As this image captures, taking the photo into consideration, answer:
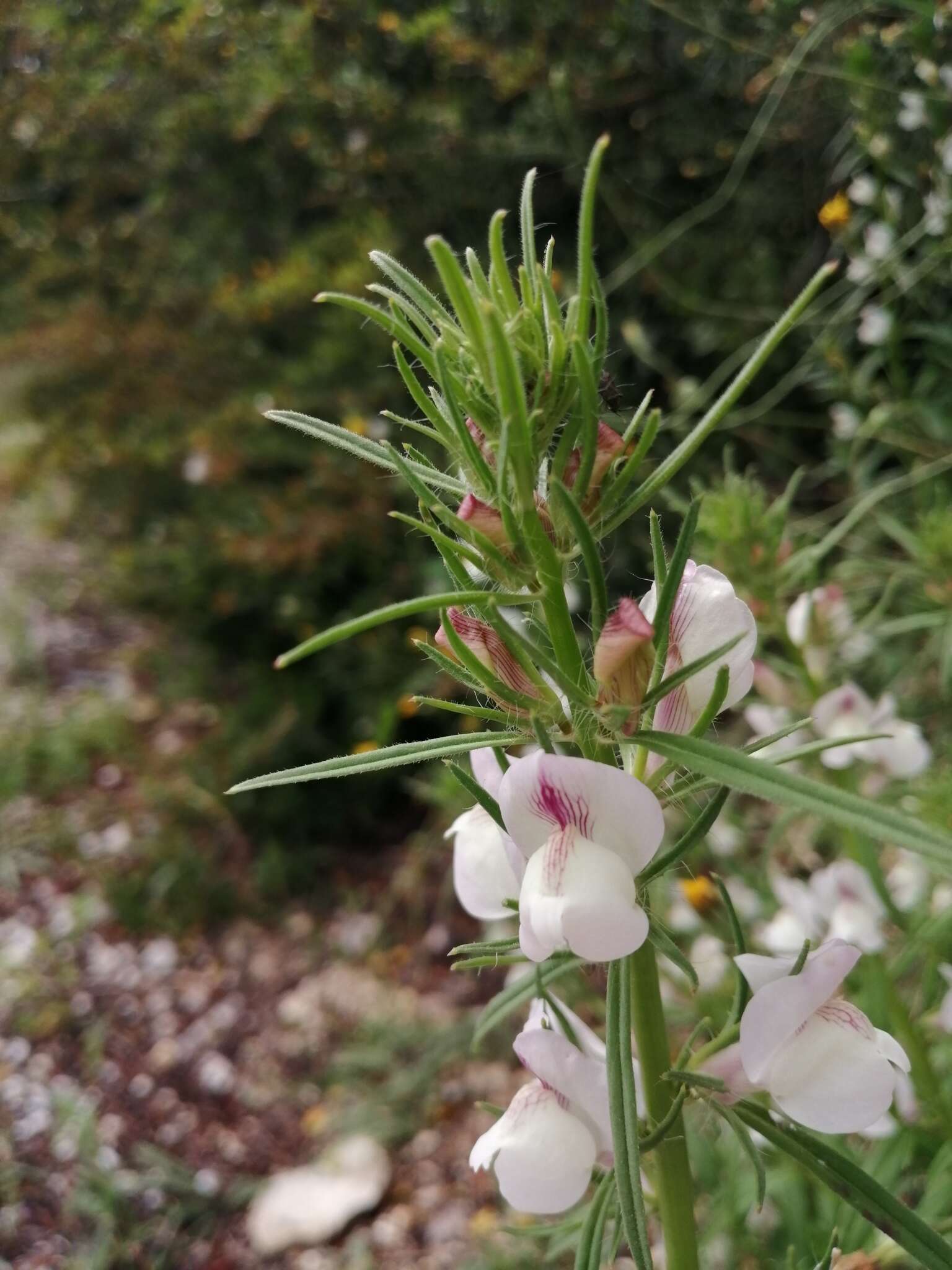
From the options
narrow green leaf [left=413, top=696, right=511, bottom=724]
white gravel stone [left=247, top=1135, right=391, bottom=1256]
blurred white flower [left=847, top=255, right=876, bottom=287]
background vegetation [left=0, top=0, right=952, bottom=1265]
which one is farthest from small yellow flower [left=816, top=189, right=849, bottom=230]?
white gravel stone [left=247, top=1135, right=391, bottom=1256]

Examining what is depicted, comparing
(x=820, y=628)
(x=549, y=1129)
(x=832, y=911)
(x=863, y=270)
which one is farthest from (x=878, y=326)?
(x=549, y=1129)

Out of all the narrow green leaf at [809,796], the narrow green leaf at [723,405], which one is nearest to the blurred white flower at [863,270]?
the narrow green leaf at [723,405]

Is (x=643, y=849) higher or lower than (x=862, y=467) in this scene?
higher

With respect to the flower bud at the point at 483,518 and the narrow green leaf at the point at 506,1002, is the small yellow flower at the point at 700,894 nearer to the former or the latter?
the narrow green leaf at the point at 506,1002

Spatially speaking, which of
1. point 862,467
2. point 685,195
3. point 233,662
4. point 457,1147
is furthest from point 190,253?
point 457,1147

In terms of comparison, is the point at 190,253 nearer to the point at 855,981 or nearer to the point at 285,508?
the point at 285,508

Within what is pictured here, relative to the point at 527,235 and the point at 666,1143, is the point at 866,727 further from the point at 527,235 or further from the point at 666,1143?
the point at 527,235
